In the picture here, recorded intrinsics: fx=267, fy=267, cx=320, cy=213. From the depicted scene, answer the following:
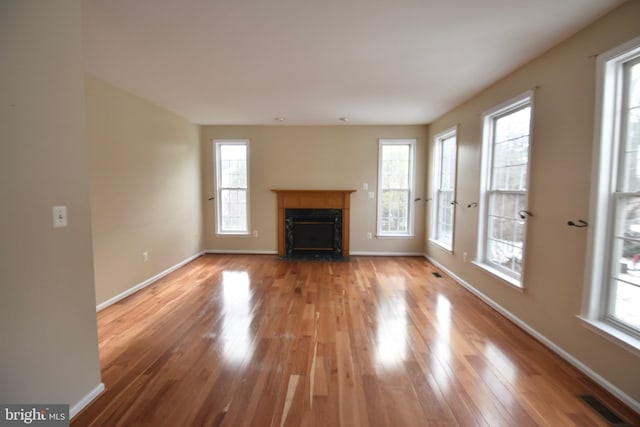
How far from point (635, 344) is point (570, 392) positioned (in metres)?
0.47

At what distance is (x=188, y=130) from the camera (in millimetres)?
4629

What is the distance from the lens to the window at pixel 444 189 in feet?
Answer: 13.6

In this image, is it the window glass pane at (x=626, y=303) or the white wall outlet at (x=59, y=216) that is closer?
the white wall outlet at (x=59, y=216)

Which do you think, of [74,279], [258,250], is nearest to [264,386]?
[74,279]

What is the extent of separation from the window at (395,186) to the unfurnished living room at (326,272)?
99 centimetres

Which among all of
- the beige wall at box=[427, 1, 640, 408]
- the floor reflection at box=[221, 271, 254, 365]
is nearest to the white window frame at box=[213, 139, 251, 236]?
the floor reflection at box=[221, 271, 254, 365]

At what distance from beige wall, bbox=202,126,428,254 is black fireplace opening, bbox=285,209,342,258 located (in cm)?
30

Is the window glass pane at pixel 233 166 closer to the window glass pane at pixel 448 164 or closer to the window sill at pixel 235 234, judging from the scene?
the window sill at pixel 235 234

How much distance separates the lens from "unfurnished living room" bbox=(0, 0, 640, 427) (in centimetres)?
140

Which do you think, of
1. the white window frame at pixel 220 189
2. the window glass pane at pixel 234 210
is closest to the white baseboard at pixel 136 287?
the white window frame at pixel 220 189

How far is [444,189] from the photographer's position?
4461 millimetres

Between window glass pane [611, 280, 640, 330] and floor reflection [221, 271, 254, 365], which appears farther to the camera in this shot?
floor reflection [221, 271, 254, 365]

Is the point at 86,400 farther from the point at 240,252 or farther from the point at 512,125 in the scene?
the point at 512,125

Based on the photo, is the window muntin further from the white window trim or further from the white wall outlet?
the white wall outlet
